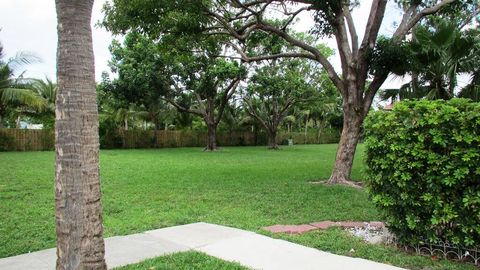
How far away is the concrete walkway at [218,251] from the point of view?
4070 mm

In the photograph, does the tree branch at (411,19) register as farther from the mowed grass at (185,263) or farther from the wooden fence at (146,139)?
the wooden fence at (146,139)

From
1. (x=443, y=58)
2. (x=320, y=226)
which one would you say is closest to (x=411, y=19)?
(x=443, y=58)

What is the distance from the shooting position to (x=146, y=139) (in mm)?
30391

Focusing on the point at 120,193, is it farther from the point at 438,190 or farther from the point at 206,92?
the point at 206,92

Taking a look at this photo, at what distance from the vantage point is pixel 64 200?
111 inches

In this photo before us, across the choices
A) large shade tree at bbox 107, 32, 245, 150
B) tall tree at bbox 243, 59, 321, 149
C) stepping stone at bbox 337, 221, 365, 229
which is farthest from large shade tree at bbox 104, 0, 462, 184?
tall tree at bbox 243, 59, 321, 149

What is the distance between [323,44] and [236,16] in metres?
17.5

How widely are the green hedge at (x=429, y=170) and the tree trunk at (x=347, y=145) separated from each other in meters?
5.37

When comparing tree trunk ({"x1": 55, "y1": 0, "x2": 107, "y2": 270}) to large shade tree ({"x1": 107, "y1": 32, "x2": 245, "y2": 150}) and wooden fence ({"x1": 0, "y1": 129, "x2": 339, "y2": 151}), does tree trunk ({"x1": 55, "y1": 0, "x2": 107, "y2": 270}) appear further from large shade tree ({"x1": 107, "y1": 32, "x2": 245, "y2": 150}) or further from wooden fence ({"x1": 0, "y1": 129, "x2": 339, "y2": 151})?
wooden fence ({"x1": 0, "y1": 129, "x2": 339, "y2": 151})

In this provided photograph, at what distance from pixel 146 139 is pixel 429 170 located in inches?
1083

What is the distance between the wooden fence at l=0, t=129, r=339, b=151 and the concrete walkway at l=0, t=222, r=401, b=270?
2210cm

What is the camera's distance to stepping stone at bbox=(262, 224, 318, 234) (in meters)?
5.55

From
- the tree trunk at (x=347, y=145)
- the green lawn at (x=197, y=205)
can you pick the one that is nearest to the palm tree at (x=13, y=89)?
the green lawn at (x=197, y=205)

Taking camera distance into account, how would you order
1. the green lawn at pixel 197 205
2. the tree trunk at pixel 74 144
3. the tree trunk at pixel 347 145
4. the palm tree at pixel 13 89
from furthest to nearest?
the palm tree at pixel 13 89 → the tree trunk at pixel 347 145 → the green lawn at pixel 197 205 → the tree trunk at pixel 74 144
